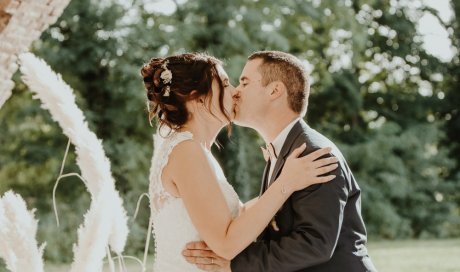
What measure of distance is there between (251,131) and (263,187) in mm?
11195

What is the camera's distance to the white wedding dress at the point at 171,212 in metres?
2.27

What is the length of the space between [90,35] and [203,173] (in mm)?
10914

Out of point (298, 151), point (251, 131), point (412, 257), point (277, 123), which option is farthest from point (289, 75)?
point (251, 131)

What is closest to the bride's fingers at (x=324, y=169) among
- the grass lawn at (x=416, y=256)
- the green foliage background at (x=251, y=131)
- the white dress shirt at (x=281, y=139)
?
the white dress shirt at (x=281, y=139)

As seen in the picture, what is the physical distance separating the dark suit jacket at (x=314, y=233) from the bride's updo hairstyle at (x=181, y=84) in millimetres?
384

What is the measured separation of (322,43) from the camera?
52.5ft

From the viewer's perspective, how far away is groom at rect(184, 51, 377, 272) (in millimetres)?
1960

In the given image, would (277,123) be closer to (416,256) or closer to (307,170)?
(307,170)

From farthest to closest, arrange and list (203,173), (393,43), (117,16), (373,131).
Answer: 1. (393,43)
2. (373,131)
3. (117,16)
4. (203,173)

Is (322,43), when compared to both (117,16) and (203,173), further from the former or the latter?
(203,173)

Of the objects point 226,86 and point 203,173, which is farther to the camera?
point 226,86

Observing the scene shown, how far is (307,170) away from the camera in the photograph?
1987mm

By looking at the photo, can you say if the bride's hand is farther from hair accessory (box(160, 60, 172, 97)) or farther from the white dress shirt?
hair accessory (box(160, 60, 172, 97))

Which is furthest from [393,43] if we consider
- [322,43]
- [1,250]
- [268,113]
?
[1,250]
